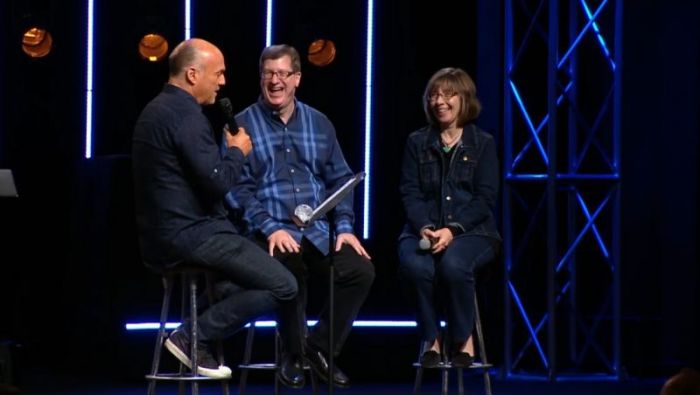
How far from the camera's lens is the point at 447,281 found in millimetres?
5410

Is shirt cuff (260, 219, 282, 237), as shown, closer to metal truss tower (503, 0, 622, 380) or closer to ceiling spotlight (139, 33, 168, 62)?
metal truss tower (503, 0, 622, 380)

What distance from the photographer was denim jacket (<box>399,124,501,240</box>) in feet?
18.4

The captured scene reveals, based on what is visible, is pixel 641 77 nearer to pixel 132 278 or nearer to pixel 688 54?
pixel 688 54

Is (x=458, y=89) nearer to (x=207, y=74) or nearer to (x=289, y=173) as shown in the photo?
(x=289, y=173)

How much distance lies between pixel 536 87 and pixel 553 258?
3.37ft

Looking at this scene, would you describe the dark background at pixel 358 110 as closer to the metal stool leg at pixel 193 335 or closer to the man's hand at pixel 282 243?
the man's hand at pixel 282 243

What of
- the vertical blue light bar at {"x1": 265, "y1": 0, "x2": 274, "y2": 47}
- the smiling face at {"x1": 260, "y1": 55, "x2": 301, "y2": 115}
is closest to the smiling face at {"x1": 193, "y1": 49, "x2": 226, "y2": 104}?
the smiling face at {"x1": 260, "y1": 55, "x2": 301, "y2": 115}

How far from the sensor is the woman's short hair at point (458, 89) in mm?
5625

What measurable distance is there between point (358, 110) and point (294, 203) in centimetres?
347

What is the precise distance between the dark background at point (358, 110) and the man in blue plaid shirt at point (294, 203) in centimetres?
174

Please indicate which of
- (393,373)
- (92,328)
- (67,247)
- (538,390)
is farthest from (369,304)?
(67,247)

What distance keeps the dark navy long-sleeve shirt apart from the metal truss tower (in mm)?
2764

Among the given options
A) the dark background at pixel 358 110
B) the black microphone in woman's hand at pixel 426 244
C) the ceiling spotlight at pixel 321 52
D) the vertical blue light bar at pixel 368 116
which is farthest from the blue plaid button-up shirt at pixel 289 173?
the ceiling spotlight at pixel 321 52

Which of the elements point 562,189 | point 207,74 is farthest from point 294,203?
point 562,189
